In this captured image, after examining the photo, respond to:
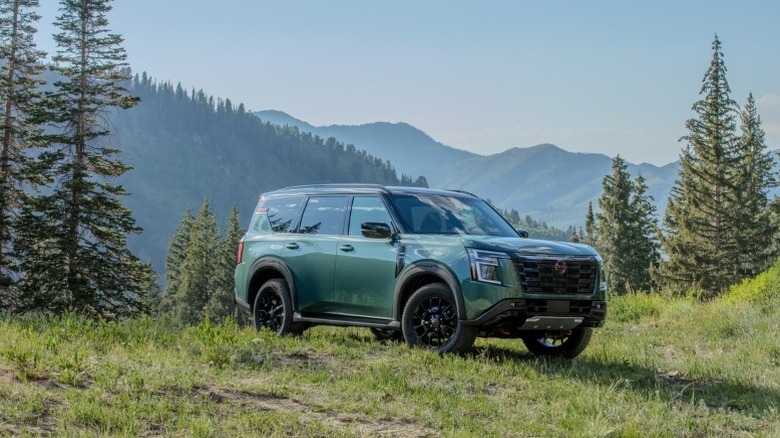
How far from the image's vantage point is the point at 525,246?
9.68 m

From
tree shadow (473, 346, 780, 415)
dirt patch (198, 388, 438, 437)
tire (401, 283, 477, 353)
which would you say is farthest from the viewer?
tire (401, 283, 477, 353)

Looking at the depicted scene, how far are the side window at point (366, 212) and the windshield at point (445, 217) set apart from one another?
220 millimetres

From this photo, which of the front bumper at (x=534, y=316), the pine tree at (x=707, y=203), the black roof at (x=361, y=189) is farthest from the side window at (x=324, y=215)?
the pine tree at (x=707, y=203)

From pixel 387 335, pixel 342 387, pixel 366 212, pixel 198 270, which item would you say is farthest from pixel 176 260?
pixel 342 387

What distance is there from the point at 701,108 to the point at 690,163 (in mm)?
3674

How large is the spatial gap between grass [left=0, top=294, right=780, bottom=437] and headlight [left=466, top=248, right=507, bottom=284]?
950mm

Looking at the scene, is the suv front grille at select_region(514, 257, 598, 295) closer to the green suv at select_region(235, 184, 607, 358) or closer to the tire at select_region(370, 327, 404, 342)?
the green suv at select_region(235, 184, 607, 358)

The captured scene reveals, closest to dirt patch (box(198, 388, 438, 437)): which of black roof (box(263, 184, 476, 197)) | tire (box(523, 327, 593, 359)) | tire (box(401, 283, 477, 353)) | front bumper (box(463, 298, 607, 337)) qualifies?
front bumper (box(463, 298, 607, 337))

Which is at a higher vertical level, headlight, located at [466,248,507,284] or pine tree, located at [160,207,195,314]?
headlight, located at [466,248,507,284]

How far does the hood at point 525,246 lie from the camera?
9.60m

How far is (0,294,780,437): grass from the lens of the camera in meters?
6.23

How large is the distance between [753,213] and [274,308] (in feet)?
174

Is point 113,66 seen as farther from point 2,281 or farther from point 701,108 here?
point 701,108

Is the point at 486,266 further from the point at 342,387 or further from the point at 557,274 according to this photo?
the point at 342,387
